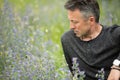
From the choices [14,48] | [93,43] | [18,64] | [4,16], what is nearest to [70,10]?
[93,43]

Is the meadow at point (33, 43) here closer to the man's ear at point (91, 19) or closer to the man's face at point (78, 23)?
the man's face at point (78, 23)

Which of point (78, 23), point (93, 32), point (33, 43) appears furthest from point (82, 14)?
point (33, 43)

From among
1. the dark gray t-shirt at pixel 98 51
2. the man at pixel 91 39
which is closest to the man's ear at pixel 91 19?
the man at pixel 91 39

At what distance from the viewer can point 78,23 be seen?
4668 millimetres

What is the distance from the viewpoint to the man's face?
4656 mm

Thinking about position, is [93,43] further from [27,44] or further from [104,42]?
[27,44]

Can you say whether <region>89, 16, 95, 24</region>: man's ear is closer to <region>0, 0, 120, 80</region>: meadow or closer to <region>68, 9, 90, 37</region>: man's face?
<region>68, 9, 90, 37</region>: man's face

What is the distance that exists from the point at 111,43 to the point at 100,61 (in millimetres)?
198

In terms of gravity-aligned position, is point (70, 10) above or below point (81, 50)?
above

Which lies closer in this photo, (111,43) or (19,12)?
(111,43)

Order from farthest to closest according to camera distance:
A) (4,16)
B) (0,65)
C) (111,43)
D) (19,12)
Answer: (19,12) < (4,16) < (0,65) < (111,43)

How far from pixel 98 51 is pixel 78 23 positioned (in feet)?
1.03

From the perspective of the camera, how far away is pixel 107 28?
4754mm

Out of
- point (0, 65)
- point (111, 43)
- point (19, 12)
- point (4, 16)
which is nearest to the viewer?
point (111, 43)
